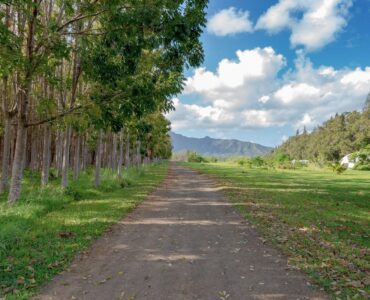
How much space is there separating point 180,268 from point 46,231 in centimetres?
426

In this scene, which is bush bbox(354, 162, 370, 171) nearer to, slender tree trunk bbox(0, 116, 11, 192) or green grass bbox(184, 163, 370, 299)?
green grass bbox(184, 163, 370, 299)

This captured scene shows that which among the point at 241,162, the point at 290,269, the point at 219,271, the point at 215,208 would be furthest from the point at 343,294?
the point at 241,162

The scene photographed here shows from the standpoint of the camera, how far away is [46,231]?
8766 mm

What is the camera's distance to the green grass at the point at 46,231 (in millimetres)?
5844

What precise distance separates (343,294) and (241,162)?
73964 millimetres

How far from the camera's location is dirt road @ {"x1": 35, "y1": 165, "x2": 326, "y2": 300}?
5.27 metres

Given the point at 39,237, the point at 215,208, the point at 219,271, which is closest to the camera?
the point at 219,271

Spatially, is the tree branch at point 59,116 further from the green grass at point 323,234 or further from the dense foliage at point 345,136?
the dense foliage at point 345,136

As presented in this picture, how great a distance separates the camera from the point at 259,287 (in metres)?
5.49

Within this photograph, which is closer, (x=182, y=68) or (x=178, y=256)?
(x=178, y=256)

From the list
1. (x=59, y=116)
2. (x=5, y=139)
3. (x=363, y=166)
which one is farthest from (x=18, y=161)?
(x=363, y=166)

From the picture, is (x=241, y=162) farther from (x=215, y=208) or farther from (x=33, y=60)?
(x=33, y=60)

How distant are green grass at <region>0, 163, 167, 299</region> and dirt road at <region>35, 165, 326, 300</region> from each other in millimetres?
356

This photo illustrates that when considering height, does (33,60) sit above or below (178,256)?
above
